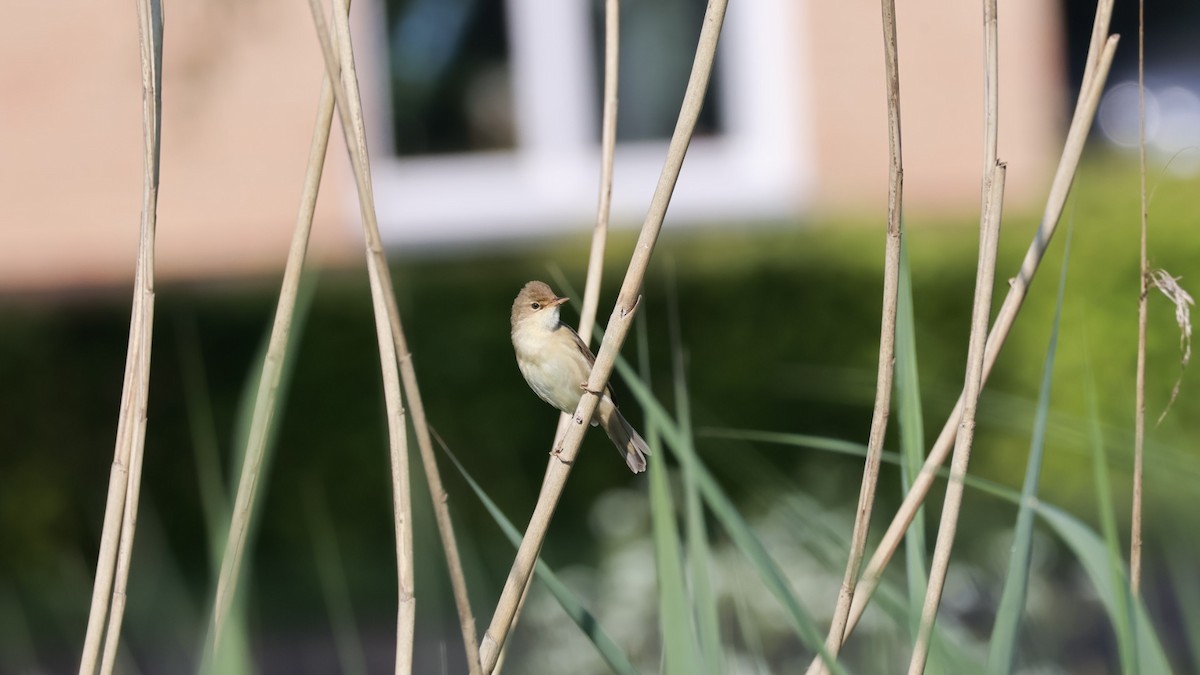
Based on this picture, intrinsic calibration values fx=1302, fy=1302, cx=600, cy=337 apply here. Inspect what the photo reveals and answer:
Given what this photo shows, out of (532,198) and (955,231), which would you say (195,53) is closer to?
(532,198)

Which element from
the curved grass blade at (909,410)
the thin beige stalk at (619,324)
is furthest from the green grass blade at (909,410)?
the thin beige stalk at (619,324)

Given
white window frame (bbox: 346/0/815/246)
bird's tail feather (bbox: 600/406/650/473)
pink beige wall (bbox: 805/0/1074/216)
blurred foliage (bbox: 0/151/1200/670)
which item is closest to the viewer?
bird's tail feather (bbox: 600/406/650/473)

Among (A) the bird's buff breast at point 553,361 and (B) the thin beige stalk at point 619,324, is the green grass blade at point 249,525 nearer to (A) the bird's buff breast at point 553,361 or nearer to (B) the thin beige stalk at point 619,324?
(B) the thin beige stalk at point 619,324

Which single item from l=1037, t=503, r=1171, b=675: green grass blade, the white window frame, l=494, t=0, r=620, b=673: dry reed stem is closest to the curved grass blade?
l=1037, t=503, r=1171, b=675: green grass blade

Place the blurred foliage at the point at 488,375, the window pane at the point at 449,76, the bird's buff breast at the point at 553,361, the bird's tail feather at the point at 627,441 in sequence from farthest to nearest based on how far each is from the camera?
the window pane at the point at 449,76
the blurred foliage at the point at 488,375
the bird's buff breast at the point at 553,361
the bird's tail feather at the point at 627,441

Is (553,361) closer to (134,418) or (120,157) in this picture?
(134,418)

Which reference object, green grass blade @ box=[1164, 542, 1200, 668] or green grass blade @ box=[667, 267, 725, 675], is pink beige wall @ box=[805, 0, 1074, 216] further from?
green grass blade @ box=[667, 267, 725, 675]

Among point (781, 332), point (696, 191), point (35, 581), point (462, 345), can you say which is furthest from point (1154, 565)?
point (35, 581)
